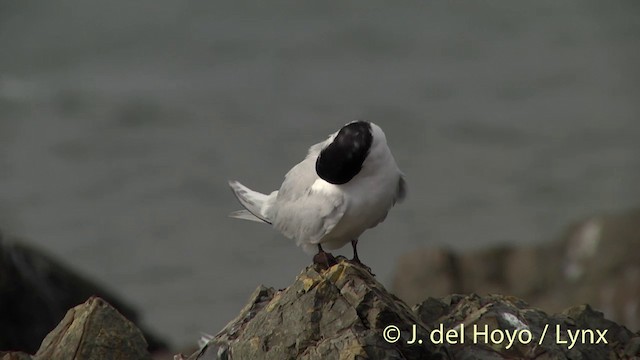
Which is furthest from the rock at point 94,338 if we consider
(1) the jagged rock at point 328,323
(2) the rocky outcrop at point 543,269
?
(2) the rocky outcrop at point 543,269

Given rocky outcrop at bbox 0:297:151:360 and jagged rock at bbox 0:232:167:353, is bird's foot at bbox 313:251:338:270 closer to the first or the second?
rocky outcrop at bbox 0:297:151:360

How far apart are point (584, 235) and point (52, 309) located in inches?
203

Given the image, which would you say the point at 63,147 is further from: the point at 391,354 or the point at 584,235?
the point at 391,354

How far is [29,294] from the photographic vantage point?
9.04 metres

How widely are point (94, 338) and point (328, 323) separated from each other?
1365 millimetres

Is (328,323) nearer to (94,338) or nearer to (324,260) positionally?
(324,260)

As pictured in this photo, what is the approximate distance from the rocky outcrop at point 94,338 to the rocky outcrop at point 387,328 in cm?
28

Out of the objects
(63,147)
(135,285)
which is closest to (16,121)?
(63,147)

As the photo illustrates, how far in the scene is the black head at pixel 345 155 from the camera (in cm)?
613

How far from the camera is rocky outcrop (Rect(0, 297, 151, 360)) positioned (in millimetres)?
5684

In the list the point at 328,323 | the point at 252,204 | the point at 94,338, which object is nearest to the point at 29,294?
the point at 252,204

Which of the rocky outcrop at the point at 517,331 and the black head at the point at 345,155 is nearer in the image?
the rocky outcrop at the point at 517,331

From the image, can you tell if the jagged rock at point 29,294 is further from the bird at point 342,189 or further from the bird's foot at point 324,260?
the bird's foot at point 324,260

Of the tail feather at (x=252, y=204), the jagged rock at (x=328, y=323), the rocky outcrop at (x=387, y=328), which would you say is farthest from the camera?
the tail feather at (x=252, y=204)
